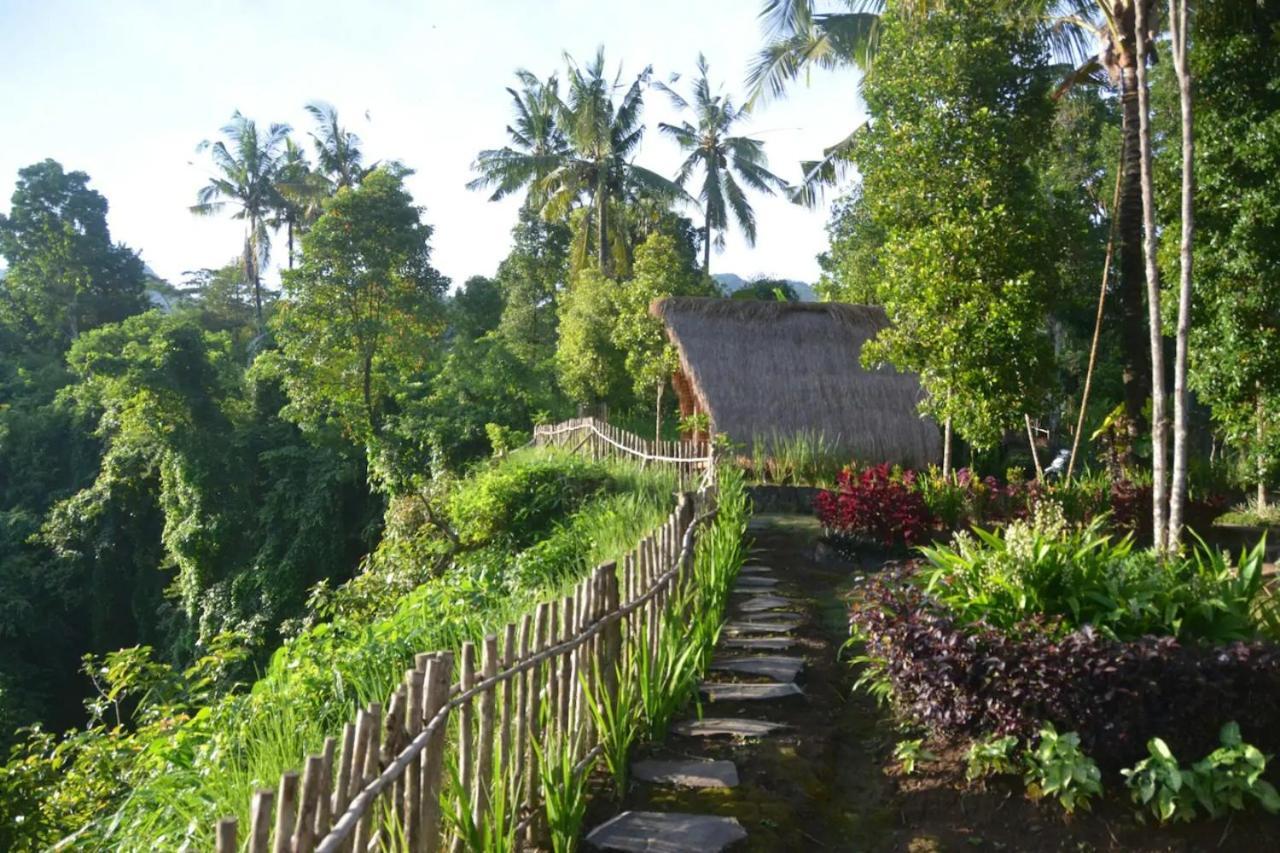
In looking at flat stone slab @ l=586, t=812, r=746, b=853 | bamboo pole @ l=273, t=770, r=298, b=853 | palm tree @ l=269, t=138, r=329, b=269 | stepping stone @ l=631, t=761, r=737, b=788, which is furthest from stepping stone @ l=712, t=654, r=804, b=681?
palm tree @ l=269, t=138, r=329, b=269

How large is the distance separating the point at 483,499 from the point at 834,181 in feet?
39.8

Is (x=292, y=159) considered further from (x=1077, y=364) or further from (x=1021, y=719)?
(x=1021, y=719)

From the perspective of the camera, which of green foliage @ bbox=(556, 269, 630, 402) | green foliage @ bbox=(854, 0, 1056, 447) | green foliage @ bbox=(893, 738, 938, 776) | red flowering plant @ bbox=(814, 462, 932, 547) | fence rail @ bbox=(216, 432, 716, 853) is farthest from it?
green foliage @ bbox=(556, 269, 630, 402)

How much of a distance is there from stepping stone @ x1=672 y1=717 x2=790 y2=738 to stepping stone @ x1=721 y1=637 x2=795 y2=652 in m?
1.07

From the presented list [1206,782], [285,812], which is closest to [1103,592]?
[1206,782]

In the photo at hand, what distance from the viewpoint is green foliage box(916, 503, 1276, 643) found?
394 centimetres

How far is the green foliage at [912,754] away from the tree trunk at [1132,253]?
6.69 m

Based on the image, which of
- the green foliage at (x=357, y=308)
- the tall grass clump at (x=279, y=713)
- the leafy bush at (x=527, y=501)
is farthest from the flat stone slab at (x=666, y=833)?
the green foliage at (x=357, y=308)

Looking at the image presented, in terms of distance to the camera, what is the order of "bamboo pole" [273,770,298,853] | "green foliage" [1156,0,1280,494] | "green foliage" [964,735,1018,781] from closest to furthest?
"bamboo pole" [273,770,298,853], "green foliage" [964,735,1018,781], "green foliage" [1156,0,1280,494]

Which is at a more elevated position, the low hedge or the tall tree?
the tall tree

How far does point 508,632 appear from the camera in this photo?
3102 millimetres

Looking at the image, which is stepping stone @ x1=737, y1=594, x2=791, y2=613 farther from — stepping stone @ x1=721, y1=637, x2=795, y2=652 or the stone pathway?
stepping stone @ x1=721, y1=637, x2=795, y2=652

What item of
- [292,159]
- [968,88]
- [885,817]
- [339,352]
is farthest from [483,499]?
[292,159]

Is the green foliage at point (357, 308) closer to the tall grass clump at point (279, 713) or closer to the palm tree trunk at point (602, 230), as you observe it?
the palm tree trunk at point (602, 230)
